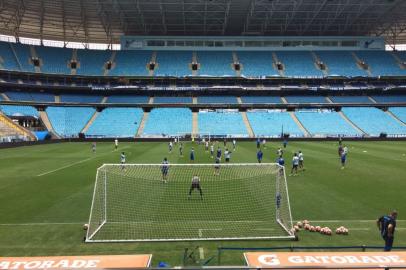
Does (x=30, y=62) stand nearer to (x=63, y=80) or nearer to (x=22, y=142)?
(x=63, y=80)

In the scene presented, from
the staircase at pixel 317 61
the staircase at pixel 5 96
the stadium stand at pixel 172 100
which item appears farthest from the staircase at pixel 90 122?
the staircase at pixel 317 61

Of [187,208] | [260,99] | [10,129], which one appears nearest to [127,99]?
[10,129]

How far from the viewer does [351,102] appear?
69000mm

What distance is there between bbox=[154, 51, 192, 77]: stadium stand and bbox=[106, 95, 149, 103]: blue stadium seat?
609cm

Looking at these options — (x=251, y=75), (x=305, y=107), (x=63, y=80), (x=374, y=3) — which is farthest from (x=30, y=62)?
(x=374, y=3)

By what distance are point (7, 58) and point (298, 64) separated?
58487 millimetres

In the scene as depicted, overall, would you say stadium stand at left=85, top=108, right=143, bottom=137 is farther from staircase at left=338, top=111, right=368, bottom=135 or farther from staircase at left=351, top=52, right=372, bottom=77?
staircase at left=351, top=52, right=372, bottom=77

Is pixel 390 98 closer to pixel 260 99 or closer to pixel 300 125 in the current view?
pixel 300 125

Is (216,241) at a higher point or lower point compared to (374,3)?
lower

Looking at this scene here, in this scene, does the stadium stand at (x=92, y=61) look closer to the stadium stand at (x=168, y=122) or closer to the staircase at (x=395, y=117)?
the stadium stand at (x=168, y=122)

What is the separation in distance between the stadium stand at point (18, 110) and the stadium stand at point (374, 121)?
5972 cm

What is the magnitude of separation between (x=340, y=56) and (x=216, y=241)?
2855 inches

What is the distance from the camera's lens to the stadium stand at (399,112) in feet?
209

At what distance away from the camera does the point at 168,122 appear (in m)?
64.2
